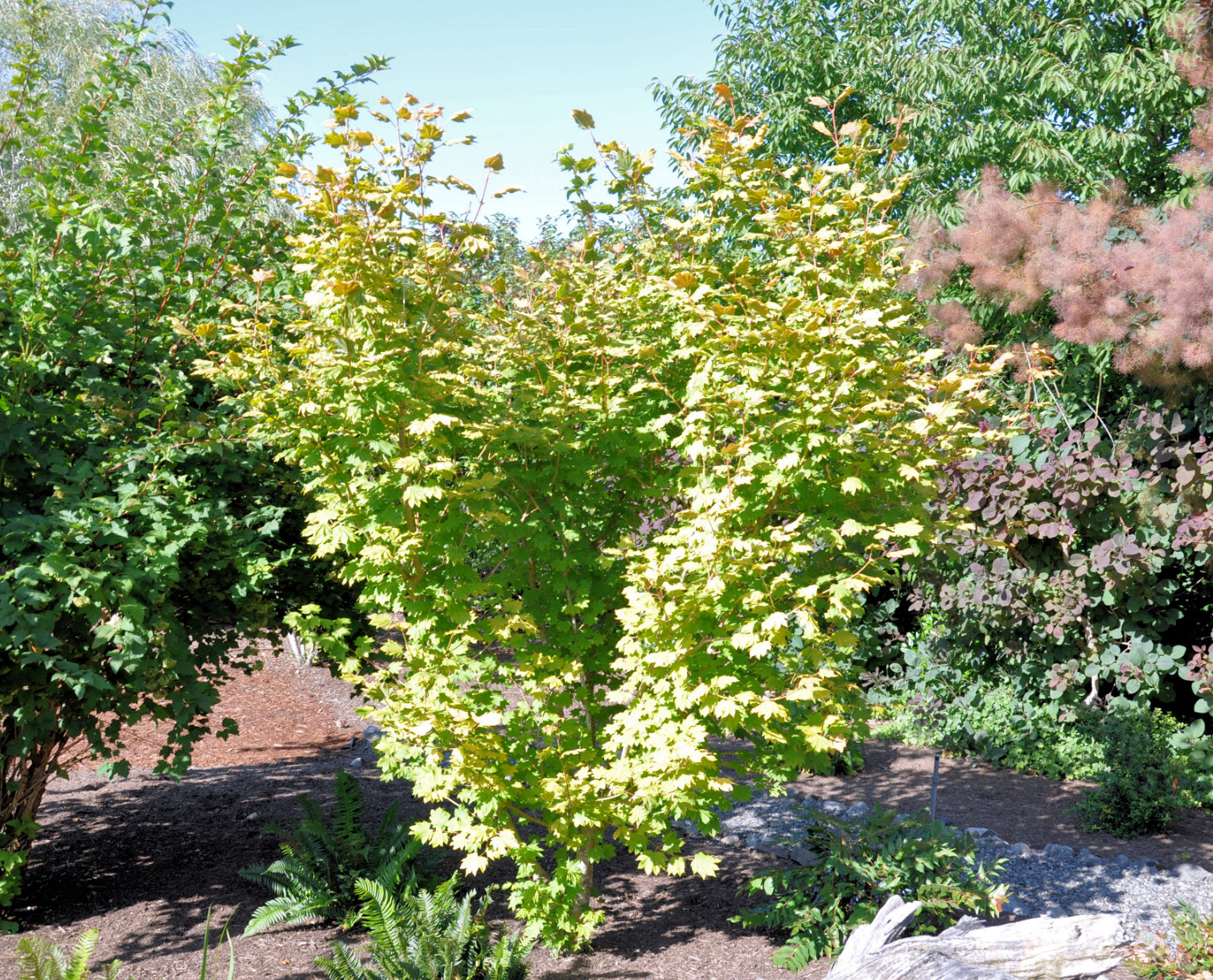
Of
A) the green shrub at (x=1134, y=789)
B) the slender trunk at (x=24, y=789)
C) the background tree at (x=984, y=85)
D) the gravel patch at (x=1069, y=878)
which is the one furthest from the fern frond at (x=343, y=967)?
the background tree at (x=984, y=85)

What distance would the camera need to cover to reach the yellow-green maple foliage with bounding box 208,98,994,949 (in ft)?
9.50

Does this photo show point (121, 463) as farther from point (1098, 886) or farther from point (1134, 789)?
point (1134, 789)

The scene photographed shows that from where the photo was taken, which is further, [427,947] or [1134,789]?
[1134,789]

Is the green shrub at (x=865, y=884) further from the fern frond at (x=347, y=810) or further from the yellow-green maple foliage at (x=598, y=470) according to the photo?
the fern frond at (x=347, y=810)

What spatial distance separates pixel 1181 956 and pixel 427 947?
2.79 meters

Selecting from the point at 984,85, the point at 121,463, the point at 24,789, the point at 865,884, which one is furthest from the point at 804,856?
the point at 984,85

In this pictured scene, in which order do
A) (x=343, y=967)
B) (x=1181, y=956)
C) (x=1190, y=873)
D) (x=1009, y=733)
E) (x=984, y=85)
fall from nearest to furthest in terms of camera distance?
(x=343, y=967) < (x=1181, y=956) < (x=1190, y=873) < (x=1009, y=733) < (x=984, y=85)

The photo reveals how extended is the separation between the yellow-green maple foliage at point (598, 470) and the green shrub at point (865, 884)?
0.66 m

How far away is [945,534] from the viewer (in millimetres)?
5863

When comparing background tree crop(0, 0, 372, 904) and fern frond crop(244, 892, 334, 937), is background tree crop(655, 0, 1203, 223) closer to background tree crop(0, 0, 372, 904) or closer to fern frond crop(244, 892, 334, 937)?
background tree crop(0, 0, 372, 904)

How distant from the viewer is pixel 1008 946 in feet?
10.0

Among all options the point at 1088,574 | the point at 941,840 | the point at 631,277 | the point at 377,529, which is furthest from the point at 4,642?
the point at 1088,574

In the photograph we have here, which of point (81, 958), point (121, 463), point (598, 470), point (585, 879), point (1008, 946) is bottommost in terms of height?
point (1008, 946)

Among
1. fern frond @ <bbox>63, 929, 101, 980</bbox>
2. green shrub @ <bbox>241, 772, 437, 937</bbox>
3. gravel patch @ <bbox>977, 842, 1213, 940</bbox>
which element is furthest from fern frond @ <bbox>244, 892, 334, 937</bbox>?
gravel patch @ <bbox>977, 842, 1213, 940</bbox>
